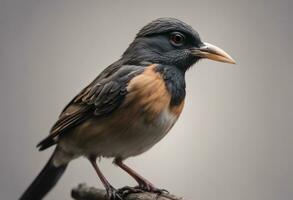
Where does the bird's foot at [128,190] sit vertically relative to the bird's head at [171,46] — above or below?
below

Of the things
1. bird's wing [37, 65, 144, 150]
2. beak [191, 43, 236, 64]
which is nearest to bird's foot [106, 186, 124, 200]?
bird's wing [37, 65, 144, 150]

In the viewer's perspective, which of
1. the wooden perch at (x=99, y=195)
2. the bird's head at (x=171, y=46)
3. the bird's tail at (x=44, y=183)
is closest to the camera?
the wooden perch at (x=99, y=195)

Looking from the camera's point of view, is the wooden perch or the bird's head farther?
the bird's head

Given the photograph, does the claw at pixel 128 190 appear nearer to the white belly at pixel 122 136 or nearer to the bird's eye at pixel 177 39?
the white belly at pixel 122 136

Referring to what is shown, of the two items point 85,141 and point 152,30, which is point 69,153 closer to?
point 85,141

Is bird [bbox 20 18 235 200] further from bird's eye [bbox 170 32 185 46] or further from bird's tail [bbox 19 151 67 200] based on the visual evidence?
bird's tail [bbox 19 151 67 200]

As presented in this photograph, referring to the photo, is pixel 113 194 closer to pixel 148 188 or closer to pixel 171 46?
pixel 148 188

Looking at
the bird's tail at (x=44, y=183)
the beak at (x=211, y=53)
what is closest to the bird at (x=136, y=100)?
the beak at (x=211, y=53)
